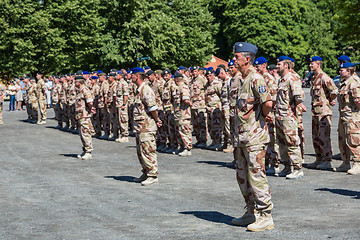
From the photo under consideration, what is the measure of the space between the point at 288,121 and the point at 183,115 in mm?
5355

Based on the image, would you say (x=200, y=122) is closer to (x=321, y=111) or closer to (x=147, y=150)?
(x=321, y=111)

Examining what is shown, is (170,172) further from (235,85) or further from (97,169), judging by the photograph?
(235,85)

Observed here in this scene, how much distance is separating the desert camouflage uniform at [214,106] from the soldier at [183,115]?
1.11 metres

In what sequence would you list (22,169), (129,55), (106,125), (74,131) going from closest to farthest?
(22,169), (106,125), (74,131), (129,55)

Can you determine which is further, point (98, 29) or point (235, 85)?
point (98, 29)

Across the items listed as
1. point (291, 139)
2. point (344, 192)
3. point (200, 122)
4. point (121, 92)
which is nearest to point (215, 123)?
point (200, 122)

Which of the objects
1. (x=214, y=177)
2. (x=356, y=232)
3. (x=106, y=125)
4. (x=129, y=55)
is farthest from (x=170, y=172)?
(x=129, y=55)

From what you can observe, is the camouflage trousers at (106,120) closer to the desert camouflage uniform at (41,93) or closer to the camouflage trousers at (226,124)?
the camouflage trousers at (226,124)

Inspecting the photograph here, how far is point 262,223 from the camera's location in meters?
7.93

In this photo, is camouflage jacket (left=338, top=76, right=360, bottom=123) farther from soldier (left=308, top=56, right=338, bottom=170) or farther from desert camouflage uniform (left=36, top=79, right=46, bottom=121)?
desert camouflage uniform (left=36, top=79, right=46, bottom=121)

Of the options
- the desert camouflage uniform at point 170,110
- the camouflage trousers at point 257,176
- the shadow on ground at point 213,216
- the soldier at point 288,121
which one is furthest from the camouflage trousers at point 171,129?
the camouflage trousers at point 257,176

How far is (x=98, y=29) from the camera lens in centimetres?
5338

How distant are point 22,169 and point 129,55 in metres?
38.0

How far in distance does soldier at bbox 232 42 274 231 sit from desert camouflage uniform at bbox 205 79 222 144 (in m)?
9.79
